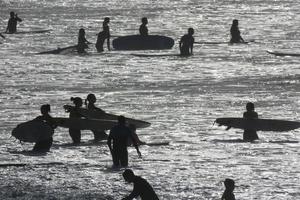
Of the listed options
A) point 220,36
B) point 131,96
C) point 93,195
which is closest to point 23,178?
point 93,195

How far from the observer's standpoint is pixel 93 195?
25219mm

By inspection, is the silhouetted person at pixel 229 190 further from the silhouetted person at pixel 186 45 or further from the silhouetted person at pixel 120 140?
the silhouetted person at pixel 186 45

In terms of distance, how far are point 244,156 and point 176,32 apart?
47.7 metres

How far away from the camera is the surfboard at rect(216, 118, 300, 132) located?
32750mm

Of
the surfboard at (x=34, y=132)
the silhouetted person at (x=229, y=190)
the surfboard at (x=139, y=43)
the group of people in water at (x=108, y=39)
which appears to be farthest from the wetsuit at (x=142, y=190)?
the surfboard at (x=139, y=43)

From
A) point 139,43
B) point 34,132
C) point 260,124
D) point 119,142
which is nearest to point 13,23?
point 139,43

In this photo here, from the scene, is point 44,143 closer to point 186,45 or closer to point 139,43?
point 186,45

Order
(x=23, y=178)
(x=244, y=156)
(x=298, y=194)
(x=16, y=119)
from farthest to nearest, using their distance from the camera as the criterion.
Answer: (x=16, y=119)
(x=244, y=156)
(x=23, y=178)
(x=298, y=194)

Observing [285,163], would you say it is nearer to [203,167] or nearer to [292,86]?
[203,167]

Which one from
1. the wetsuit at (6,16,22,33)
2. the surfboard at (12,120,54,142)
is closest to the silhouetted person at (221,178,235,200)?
the surfboard at (12,120,54,142)

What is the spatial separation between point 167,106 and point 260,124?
6854 millimetres

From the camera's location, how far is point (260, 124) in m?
33.1

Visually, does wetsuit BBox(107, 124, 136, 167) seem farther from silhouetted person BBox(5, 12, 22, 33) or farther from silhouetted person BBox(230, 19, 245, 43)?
silhouetted person BBox(5, 12, 22, 33)

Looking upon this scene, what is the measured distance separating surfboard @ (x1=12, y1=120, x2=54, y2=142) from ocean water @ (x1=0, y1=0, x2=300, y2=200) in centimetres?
43
